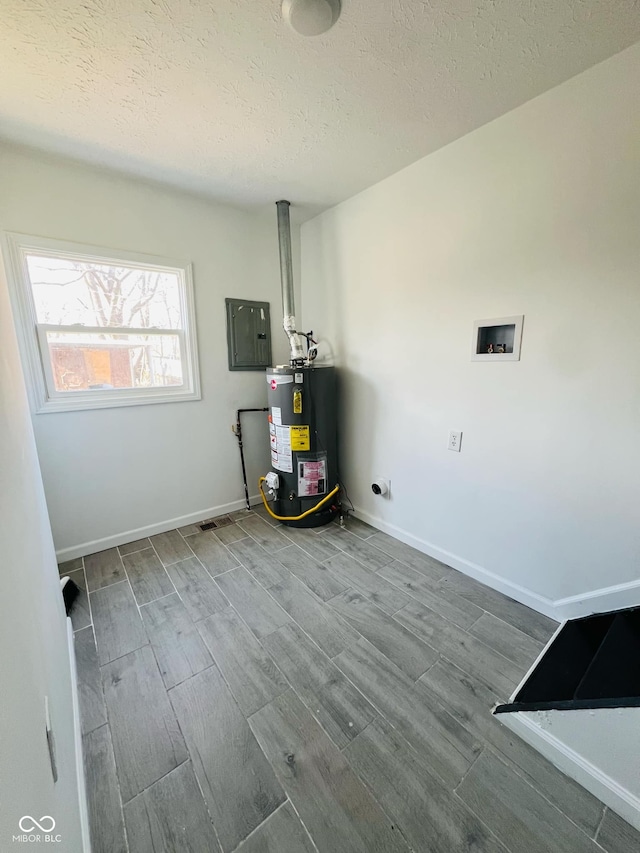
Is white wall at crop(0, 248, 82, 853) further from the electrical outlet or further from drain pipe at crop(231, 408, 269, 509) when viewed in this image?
the electrical outlet

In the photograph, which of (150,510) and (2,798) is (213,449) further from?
(2,798)

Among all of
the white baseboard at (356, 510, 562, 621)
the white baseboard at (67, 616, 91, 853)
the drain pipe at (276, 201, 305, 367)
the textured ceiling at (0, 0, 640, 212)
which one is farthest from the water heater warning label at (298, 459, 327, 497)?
the textured ceiling at (0, 0, 640, 212)

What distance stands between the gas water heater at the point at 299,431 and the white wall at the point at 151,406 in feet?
1.02

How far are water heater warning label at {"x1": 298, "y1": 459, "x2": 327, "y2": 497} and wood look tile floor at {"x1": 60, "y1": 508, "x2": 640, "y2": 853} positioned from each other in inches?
25.5

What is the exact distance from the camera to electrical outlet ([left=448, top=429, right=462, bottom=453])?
2045mm

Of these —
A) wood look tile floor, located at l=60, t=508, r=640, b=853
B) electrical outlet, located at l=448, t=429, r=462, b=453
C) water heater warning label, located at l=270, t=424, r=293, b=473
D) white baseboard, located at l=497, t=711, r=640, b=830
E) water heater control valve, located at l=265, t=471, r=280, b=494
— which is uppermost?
electrical outlet, located at l=448, t=429, r=462, b=453

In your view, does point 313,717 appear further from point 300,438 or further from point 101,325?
point 101,325

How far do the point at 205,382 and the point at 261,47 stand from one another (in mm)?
1958

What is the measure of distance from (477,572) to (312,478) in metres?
1.31

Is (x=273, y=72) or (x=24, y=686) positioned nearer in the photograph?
(x=24, y=686)

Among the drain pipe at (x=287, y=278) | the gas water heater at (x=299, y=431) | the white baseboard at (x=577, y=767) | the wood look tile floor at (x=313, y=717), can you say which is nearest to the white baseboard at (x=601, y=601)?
the wood look tile floor at (x=313, y=717)

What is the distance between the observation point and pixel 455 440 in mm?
2064

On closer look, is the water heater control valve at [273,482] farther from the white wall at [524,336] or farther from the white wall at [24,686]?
the white wall at [24,686]

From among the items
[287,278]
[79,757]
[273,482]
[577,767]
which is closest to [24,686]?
[79,757]
